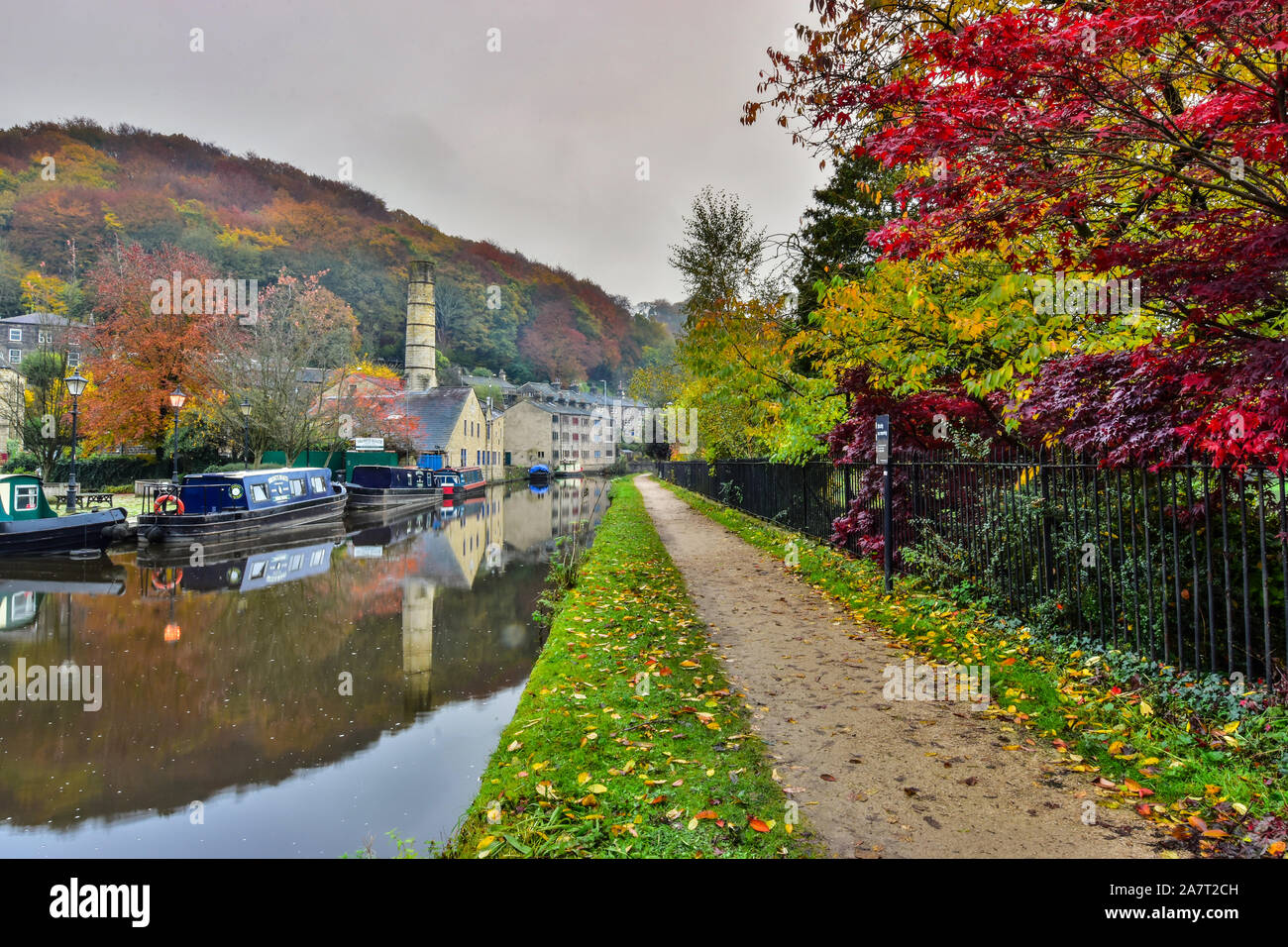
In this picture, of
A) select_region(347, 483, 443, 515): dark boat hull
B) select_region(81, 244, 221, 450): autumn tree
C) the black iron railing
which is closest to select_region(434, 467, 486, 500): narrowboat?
select_region(347, 483, 443, 515): dark boat hull

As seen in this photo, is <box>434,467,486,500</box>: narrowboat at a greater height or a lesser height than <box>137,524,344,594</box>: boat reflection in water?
greater

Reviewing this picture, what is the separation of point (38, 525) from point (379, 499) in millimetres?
13609

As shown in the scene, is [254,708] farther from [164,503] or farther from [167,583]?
[164,503]

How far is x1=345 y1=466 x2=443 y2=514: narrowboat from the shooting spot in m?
28.9

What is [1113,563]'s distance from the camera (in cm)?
498

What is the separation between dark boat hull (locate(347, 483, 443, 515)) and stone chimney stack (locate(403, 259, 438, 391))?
111 feet

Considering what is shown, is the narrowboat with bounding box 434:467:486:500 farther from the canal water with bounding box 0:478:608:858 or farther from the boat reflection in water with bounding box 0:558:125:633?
the canal water with bounding box 0:478:608:858

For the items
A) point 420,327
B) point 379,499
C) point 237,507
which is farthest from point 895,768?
point 420,327

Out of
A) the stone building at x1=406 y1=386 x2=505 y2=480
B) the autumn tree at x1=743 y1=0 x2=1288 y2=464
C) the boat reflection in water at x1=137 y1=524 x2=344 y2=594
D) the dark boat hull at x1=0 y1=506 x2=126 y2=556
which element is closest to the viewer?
the autumn tree at x1=743 y1=0 x2=1288 y2=464

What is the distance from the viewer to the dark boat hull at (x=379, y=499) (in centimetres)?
2870

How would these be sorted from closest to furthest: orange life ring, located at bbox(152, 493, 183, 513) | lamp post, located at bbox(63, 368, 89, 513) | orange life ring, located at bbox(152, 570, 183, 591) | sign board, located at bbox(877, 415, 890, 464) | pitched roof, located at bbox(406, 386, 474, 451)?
sign board, located at bbox(877, 415, 890, 464), orange life ring, located at bbox(152, 570, 183, 591), lamp post, located at bbox(63, 368, 89, 513), orange life ring, located at bbox(152, 493, 183, 513), pitched roof, located at bbox(406, 386, 474, 451)

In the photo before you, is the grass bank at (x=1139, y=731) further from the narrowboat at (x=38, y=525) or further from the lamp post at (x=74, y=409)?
the lamp post at (x=74, y=409)

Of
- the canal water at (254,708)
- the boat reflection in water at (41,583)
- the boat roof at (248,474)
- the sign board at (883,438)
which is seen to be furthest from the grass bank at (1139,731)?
the boat roof at (248,474)
